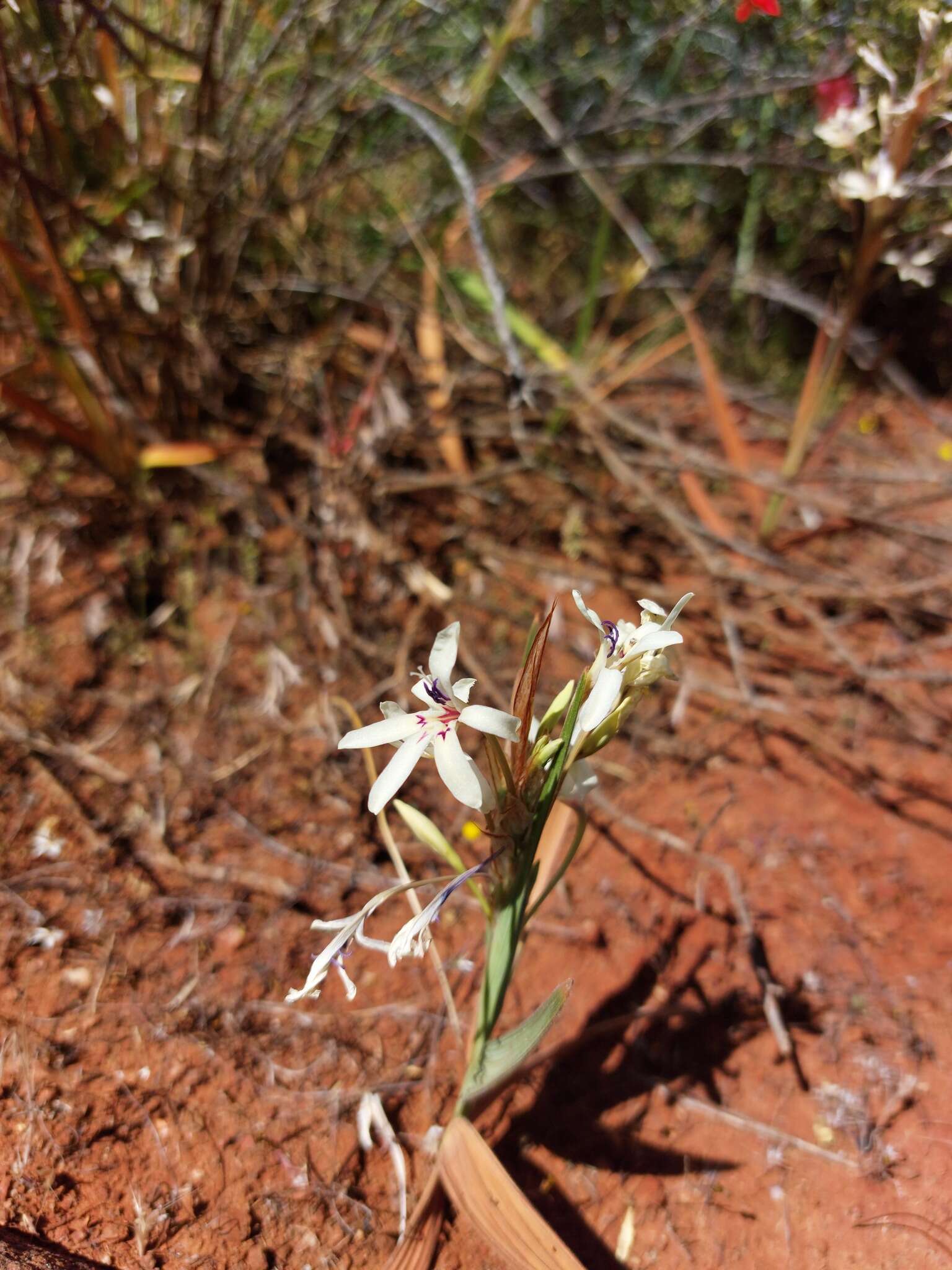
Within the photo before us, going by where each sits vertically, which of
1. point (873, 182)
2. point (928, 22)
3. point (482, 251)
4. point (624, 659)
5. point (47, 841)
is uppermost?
point (928, 22)

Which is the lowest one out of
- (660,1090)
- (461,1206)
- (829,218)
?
(660,1090)

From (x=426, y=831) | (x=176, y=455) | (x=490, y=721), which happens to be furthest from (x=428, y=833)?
(x=176, y=455)

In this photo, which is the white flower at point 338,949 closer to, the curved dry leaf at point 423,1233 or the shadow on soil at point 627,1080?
the curved dry leaf at point 423,1233

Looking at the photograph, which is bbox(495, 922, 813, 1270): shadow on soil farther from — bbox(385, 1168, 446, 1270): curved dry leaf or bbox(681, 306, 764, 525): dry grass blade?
bbox(681, 306, 764, 525): dry grass blade

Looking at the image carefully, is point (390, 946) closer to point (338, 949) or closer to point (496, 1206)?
point (338, 949)

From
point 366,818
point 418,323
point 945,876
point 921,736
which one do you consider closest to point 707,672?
point 921,736

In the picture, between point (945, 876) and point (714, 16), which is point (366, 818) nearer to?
point (945, 876)

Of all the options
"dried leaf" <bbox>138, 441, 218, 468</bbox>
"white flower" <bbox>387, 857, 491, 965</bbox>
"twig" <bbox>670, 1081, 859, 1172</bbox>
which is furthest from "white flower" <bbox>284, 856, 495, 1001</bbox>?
"dried leaf" <bbox>138, 441, 218, 468</bbox>

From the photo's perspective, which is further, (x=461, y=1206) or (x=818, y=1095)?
(x=818, y=1095)
